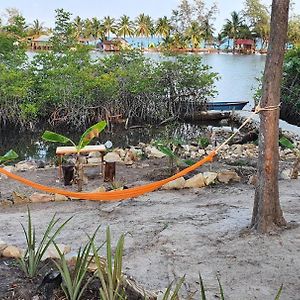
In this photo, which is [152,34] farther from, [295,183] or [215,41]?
[295,183]

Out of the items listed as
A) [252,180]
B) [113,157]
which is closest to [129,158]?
[113,157]

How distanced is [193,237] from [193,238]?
0.02 metres

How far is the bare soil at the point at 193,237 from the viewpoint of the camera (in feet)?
8.99

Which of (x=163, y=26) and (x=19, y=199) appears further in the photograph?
(x=163, y=26)

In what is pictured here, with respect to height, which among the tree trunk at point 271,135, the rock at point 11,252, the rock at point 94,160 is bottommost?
the rock at point 94,160

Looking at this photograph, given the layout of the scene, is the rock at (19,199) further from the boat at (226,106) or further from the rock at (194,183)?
the boat at (226,106)

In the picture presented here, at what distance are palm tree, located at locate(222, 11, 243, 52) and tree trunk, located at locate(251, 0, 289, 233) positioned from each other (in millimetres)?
42918

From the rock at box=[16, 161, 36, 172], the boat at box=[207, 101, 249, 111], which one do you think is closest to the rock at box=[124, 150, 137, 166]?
the rock at box=[16, 161, 36, 172]

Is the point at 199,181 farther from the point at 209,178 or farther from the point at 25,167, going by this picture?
the point at 25,167

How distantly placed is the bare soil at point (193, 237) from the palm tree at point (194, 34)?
30.5 meters

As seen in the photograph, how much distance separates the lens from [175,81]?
1473 cm

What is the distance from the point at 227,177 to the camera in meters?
5.61

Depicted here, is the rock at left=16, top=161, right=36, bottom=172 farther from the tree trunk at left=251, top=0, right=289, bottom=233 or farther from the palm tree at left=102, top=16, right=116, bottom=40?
the palm tree at left=102, top=16, right=116, bottom=40

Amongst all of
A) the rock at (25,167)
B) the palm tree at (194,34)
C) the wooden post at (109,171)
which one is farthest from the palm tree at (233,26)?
the wooden post at (109,171)
